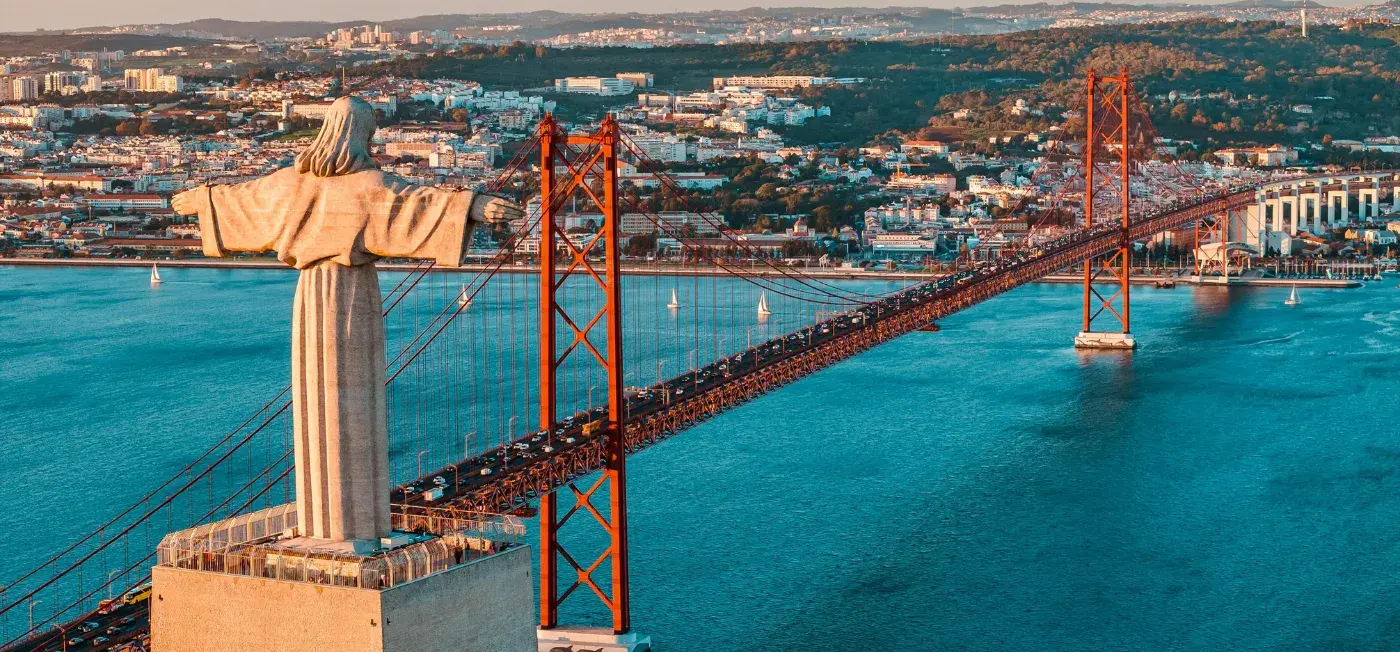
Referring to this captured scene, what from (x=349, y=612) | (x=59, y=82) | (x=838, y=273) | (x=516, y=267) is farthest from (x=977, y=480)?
(x=59, y=82)

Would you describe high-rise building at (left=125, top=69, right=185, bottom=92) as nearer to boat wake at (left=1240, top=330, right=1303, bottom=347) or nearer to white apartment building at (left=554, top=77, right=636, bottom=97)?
white apartment building at (left=554, top=77, right=636, bottom=97)

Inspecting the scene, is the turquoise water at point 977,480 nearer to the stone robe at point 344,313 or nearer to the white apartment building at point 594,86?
the stone robe at point 344,313

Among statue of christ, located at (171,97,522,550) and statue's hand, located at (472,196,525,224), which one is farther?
statue of christ, located at (171,97,522,550)

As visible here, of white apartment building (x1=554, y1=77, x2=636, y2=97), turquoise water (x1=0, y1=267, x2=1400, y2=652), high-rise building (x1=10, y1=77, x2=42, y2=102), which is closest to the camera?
turquoise water (x1=0, y1=267, x2=1400, y2=652)

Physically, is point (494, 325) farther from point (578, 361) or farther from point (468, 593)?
point (468, 593)

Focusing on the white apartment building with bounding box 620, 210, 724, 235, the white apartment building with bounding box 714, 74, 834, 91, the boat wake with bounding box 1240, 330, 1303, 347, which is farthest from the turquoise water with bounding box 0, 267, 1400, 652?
the white apartment building with bounding box 714, 74, 834, 91

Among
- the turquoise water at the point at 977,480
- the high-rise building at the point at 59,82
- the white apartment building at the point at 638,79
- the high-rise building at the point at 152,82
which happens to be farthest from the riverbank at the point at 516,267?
the high-rise building at the point at 59,82

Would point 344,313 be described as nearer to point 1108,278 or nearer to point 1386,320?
point 1386,320
